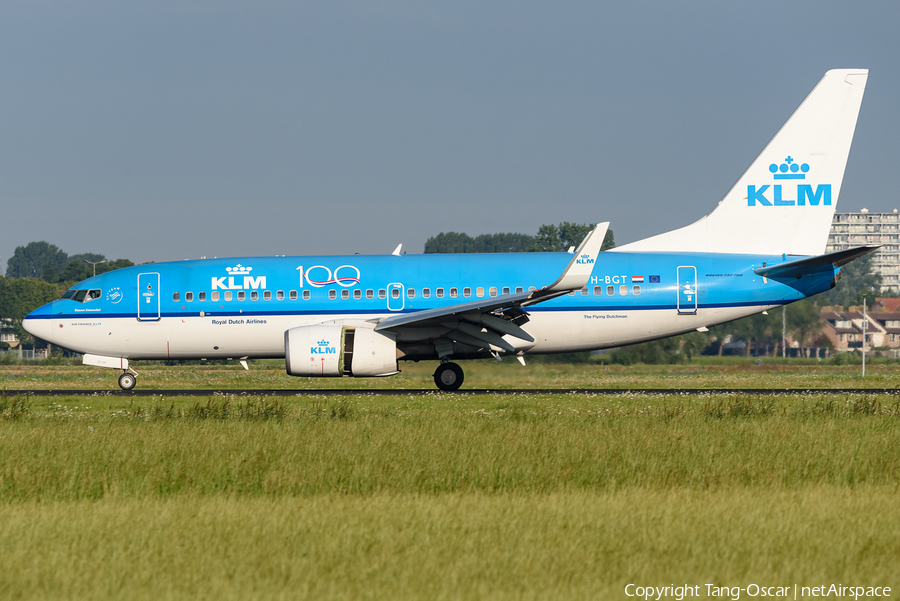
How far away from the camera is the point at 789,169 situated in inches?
1022

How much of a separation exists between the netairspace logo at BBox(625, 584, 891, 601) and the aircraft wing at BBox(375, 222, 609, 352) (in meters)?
14.7

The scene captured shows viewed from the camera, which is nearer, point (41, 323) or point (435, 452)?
point (435, 452)

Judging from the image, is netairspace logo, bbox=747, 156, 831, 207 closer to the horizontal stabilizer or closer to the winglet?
the horizontal stabilizer

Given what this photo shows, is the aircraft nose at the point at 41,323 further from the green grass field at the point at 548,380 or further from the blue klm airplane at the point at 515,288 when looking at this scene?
the green grass field at the point at 548,380

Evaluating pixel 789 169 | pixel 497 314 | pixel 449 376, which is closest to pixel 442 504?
pixel 497 314

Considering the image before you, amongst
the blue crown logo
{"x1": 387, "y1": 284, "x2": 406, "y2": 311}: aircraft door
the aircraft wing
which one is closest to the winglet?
the aircraft wing

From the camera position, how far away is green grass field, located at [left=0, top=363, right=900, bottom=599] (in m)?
6.45

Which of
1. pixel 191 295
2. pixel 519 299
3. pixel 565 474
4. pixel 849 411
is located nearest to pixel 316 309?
pixel 191 295

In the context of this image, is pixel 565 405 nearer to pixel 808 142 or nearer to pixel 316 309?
pixel 316 309

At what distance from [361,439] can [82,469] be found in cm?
377

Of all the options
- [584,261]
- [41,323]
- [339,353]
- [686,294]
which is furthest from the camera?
[41,323]

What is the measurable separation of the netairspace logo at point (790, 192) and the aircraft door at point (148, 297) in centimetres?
1710

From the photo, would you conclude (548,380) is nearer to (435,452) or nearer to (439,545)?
(435,452)

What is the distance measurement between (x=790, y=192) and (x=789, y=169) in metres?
0.67
